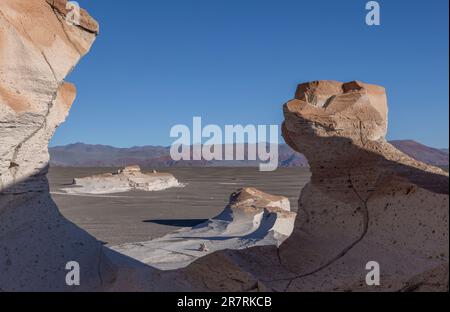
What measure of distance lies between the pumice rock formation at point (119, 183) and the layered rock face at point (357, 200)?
17035mm

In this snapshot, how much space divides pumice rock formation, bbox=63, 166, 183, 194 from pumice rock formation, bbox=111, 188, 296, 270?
37.9 ft

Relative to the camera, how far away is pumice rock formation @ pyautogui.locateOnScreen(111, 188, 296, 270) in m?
6.49

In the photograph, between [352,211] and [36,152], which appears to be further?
[36,152]

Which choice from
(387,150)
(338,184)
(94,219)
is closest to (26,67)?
(338,184)

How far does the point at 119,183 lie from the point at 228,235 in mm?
14468

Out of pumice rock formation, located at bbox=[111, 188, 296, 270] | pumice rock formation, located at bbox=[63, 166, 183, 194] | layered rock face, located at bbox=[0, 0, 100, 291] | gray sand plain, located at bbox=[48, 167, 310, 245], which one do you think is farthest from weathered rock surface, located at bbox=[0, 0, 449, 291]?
pumice rock formation, located at bbox=[63, 166, 183, 194]

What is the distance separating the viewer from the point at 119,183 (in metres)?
21.7

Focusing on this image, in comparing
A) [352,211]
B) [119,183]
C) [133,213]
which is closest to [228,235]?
[352,211]

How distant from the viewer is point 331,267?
353 cm

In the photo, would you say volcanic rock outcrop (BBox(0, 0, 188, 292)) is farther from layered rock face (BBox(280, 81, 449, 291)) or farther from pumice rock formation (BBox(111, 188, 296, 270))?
pumice rock formation (BBox(111, 188, 296, 270))

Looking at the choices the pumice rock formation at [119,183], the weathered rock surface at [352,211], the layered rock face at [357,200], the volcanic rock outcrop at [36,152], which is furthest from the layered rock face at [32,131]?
the pumice rock formation at [119,183]

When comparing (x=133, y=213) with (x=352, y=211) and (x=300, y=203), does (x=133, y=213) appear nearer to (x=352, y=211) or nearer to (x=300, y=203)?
(x=300, y=203)

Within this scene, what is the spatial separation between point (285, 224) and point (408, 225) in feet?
15.9
